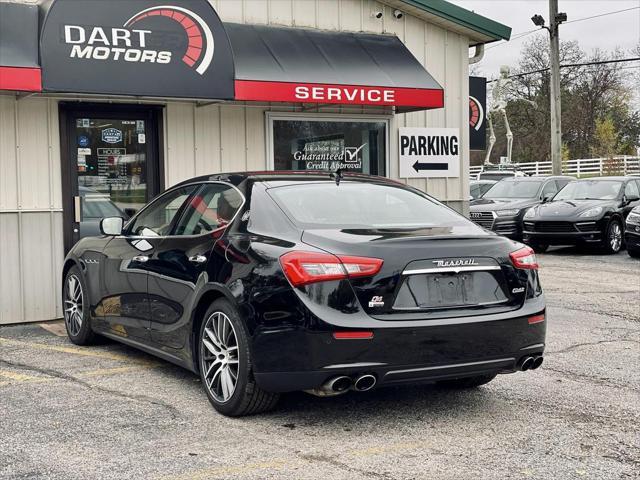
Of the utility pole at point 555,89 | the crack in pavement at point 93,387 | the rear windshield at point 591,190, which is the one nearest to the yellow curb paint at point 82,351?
the crack in pavement at point 93,387

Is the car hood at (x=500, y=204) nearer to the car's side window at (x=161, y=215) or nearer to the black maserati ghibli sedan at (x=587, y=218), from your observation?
the black maserati ghibli sedan at (x=587, y=218)

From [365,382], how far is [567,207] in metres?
13.6

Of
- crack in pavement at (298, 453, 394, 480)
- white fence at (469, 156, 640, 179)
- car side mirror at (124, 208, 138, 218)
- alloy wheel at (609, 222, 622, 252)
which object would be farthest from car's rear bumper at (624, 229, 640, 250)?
white fence at (469, 156, 640, 179)

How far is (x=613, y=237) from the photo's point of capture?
17391 mm

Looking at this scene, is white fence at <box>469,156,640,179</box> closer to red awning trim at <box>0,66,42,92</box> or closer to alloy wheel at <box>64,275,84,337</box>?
red awning trim at <box>0,66,42,92</box>

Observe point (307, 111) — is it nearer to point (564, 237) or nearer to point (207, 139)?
point (207, 139)

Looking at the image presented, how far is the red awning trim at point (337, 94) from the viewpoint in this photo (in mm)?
9641

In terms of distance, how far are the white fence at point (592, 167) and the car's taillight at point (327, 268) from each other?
1727 inches

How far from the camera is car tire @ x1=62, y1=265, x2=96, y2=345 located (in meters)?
7.55

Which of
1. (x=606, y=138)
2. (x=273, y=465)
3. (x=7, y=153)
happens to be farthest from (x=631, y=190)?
(x=606, y=138)

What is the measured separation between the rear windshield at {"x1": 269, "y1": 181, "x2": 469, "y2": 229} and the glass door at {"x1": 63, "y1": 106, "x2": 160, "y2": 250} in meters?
4.44

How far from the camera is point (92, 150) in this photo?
9773mm

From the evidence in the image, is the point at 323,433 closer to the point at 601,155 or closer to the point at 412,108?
the point at 412,108

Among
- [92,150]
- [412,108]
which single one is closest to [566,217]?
[412,108]
